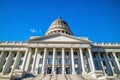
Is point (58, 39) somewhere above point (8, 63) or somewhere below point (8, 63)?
above

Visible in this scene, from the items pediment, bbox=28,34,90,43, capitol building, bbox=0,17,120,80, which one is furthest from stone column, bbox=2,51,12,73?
pediment, bbox=28,34,90,43

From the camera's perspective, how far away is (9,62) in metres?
40.7

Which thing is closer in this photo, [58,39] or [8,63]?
[8,63]

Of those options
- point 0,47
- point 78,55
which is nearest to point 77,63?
point 78,55

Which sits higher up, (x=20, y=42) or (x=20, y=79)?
(x=20, y=42)

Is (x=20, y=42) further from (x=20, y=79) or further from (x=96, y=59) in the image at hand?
(x=96, y=59)

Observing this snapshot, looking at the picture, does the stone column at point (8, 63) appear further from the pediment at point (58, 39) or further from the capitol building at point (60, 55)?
the pediment at point (58, 39)

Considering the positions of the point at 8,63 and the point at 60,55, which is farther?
the point at 60,55

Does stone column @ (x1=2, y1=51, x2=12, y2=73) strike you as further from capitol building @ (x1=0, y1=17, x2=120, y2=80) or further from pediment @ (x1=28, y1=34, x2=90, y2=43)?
pediment @ (x1=28, y1=34, x2=90, y2=43)

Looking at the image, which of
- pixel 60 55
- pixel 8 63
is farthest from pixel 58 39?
pixel 8 63

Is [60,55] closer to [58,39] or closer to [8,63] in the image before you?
[58,39]

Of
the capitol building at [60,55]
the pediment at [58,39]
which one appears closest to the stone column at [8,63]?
the capitol building at [60,55]

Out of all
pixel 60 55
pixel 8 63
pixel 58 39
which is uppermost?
pixel 58 39

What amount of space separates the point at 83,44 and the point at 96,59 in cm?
820
